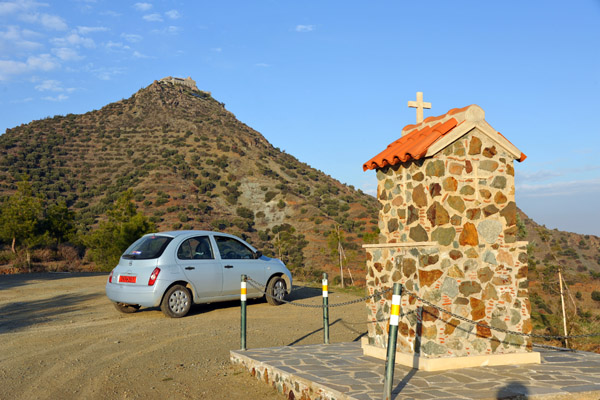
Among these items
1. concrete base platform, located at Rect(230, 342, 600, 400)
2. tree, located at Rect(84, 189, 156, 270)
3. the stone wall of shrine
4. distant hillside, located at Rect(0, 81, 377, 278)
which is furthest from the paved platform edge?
distant hillside, located at Rect(0, 81, 377, 278)

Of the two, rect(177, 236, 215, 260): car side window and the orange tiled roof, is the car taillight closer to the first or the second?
rect(177, 236, 215, 260): car side window

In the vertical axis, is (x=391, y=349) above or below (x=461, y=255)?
below

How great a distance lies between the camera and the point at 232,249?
12.6 m

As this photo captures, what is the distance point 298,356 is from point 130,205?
26568mm

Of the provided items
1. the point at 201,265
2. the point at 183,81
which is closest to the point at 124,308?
the point at 201,265

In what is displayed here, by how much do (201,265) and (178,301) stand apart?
88 cm

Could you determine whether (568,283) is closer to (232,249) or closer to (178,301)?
(232,249)

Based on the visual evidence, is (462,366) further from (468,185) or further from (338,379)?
(468,185)

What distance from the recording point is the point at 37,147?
58781 mm

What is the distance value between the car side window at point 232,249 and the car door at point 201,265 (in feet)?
1.23

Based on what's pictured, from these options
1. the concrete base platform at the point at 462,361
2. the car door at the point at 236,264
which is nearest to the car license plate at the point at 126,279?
the car door at the point at 236,264

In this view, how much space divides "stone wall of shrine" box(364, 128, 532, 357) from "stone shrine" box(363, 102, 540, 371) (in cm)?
1

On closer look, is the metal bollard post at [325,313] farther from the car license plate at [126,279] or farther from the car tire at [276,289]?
the car license plate at [126,279]

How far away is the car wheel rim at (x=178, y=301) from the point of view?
11102mm
